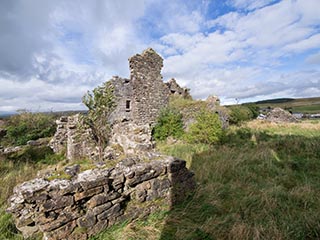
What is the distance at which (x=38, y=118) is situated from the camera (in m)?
16.8

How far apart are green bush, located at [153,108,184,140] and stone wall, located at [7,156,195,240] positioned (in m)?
8.48

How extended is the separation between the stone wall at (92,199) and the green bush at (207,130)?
6.09m

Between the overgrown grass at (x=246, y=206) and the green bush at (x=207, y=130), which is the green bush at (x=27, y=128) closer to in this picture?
the green bush at (x=207, y=130)

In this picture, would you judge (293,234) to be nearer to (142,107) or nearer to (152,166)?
(152,166)

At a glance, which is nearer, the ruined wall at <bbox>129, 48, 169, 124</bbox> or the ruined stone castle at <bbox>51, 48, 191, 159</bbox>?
the ruined stone castle at <bbox>51, 48, 191, 159</bbox>

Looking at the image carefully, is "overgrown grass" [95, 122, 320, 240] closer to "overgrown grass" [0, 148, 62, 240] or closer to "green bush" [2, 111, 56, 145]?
"overgrown grass" [0, 148, 62, 240]

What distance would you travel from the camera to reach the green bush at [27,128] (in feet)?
43.1

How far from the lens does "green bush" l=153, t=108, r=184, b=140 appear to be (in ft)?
40.0

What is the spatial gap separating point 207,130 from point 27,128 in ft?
47.9

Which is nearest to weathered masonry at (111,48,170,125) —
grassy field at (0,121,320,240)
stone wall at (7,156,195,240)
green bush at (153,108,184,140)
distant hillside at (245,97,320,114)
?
green bush at (153,108,184,140)

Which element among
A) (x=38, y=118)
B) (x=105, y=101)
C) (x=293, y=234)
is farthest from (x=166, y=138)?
(x=38, y=118)

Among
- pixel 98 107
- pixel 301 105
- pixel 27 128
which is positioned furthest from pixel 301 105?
pixel 27 128

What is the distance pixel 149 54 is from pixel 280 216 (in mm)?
11953

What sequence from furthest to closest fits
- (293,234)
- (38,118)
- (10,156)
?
(38,118)
(10,156)
(293,234)
